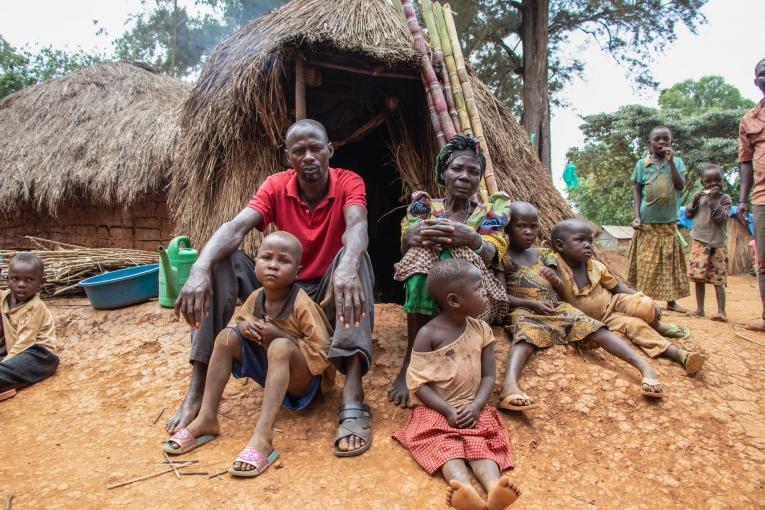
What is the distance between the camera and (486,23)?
31.2 feet

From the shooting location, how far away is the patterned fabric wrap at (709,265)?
4.16 m

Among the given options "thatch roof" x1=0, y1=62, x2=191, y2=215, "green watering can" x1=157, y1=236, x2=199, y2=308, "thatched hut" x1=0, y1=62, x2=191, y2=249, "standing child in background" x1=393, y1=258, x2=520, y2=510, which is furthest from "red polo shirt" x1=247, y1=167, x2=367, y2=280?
"thatched hut" x1=0, y1=62, x2=191, y2=249

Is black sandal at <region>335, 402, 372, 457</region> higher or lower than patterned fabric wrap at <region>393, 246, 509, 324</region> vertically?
lower

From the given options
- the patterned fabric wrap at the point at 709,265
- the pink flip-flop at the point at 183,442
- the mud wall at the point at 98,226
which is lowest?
the pink flip-flop at the point at 183,442

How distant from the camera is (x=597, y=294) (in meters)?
2.69

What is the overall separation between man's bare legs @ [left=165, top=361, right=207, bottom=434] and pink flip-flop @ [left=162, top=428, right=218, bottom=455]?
10 centimetres

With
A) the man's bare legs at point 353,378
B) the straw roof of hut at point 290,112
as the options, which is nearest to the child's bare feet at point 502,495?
the man's bare legs at point 353,378

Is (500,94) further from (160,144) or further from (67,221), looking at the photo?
(67,221)

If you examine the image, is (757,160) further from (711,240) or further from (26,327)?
(26,327)

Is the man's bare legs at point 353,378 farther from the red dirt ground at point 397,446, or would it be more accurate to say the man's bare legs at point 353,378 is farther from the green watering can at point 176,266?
the green watering can at point 176,266

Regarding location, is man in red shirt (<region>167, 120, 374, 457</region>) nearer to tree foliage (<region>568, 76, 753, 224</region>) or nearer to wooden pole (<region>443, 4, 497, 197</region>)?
wooden pole (<region>443, 4, 497, 197</region>)

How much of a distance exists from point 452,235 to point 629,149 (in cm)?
1110

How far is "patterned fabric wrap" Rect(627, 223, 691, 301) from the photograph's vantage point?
4078mm

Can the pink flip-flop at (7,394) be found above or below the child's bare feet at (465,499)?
below
